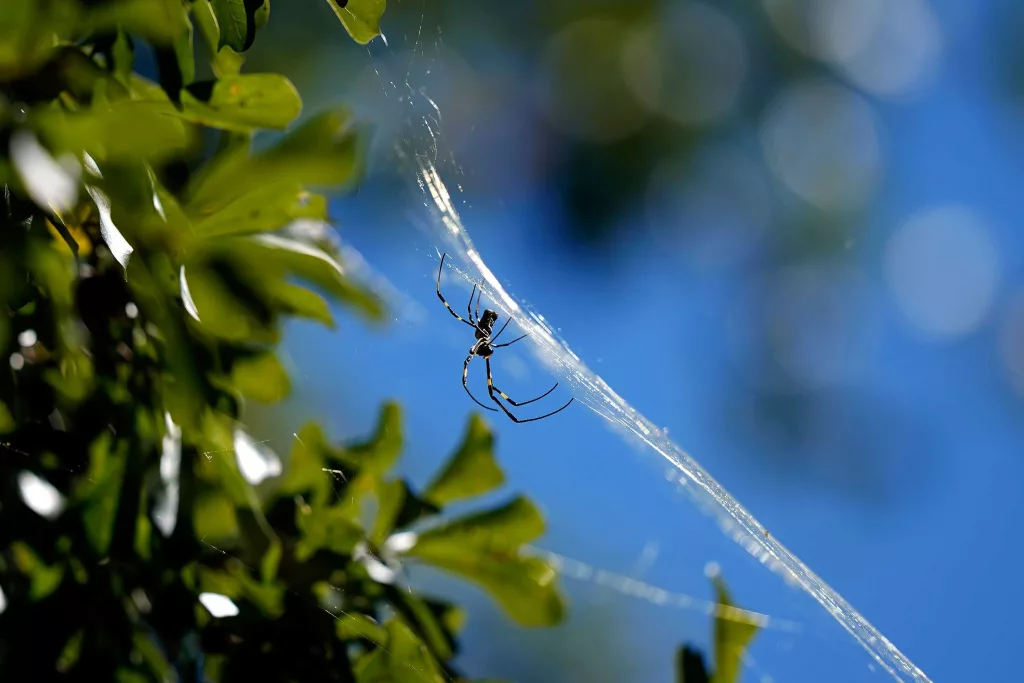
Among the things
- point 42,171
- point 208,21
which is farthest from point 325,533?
point 208,21

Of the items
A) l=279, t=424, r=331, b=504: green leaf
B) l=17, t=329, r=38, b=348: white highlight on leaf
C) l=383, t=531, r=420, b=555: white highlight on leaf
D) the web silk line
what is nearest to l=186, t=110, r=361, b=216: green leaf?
the web silk line

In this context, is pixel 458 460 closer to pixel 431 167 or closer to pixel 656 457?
pixel 656 457

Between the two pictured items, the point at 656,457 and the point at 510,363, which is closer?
the point at 656,457

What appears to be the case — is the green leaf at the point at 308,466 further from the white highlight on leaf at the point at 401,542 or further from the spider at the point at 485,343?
the spider at the point at 485,343

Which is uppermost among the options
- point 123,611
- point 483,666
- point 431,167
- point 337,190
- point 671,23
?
point 671,23

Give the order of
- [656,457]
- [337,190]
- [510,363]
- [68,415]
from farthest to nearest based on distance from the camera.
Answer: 1. [510,363]
2. [656,457]
3. [337,190]
4. [68,415]

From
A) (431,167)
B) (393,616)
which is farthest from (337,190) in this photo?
(393,616)
